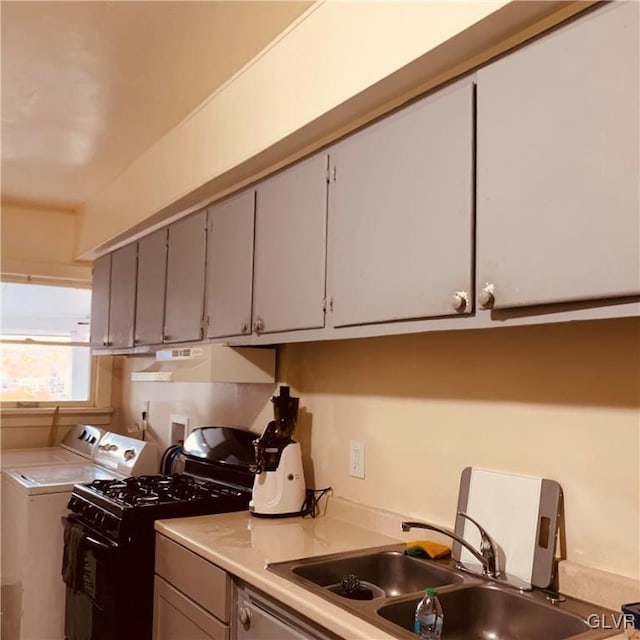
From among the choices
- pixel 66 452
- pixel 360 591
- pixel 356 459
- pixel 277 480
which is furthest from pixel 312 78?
pixel 66 452

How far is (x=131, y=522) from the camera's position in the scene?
2.45m

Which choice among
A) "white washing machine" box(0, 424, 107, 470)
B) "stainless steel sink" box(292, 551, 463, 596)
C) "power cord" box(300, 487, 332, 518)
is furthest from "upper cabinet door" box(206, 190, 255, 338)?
"white washing machine" box(0, 424, 107, 470)

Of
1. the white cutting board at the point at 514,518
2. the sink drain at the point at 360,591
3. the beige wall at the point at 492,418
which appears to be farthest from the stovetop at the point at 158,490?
the white cutting board at the point at 514,518

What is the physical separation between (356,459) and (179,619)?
2.68ft

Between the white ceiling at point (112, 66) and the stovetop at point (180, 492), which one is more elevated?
the white ceiling at point (112, 66)

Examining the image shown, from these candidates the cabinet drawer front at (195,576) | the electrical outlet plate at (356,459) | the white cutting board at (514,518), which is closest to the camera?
the white cutting board at (514,518)

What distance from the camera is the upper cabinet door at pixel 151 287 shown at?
10.9 ft

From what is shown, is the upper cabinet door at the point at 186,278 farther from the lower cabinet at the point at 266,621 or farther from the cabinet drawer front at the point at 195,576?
the lower cabinet at the point at 266,621

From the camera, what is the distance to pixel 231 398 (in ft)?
10.9

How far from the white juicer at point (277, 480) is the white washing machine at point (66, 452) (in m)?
1.84

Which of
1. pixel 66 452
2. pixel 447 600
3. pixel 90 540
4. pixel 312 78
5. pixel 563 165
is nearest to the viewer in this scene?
pixel 563 165

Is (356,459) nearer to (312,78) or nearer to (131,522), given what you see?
(131,522)

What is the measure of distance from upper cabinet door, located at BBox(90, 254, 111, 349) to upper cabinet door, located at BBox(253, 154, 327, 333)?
1.90 metres

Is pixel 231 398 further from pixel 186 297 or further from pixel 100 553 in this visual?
pixel 100 553
